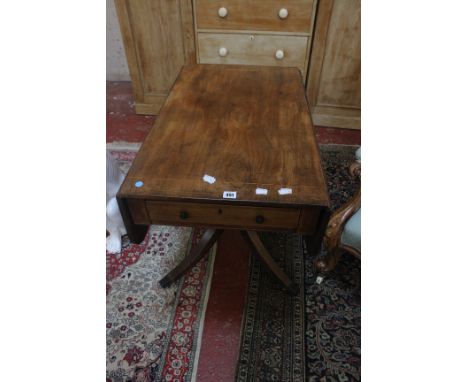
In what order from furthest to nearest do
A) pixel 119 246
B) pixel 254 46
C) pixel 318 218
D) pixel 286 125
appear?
pixel 254 46 → pixel 119 246 → pixel 286 125 → pixel 318 218

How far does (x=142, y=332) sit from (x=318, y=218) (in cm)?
87

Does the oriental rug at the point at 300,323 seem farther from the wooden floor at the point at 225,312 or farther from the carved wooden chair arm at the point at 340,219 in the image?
the carved wooden chair arm at the point at 340,219

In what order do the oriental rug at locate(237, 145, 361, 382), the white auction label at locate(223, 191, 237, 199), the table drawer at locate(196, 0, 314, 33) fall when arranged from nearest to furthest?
the white auction label at locate(223, 191, 237, 199) → the oriental rug at locate(237, 145, 361, 382) → the table drawer at locate(196, 0, 314, 33)

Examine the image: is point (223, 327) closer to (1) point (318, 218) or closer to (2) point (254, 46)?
(1) point (318, 218)

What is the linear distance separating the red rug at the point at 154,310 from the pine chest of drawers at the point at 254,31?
1.27 meters

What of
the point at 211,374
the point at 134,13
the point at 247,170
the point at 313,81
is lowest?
the point at 211,374

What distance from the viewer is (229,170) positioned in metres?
0.91

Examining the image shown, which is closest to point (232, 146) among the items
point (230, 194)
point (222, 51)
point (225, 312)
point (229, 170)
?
point (229, 170)

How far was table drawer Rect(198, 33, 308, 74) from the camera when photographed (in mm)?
1963

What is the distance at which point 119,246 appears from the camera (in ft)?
4.94

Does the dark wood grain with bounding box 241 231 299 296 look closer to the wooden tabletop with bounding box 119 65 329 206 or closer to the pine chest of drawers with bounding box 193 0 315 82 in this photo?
the wooden tabletop with bounding box 119 65 329 206

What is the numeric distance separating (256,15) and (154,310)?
1809 mm

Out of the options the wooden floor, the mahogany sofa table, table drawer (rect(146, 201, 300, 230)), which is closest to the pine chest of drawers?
the mahogany sofa table

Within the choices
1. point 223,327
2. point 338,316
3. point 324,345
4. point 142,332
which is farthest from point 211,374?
point 338,316
